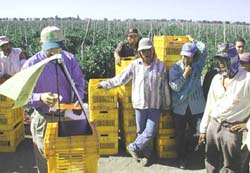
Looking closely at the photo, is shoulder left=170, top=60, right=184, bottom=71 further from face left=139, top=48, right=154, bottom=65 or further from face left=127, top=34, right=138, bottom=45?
face left=127, top=34, right=138, bottom=45

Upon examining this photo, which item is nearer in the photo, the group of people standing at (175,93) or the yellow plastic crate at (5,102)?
the group of people standing at (175,93)

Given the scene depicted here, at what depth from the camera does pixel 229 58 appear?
4398mm

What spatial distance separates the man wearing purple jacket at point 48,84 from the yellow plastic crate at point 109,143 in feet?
8.83

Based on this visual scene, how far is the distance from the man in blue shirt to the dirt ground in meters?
0.20

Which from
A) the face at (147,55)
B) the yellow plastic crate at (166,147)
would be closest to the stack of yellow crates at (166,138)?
the yellow plastic crate at (166,147)

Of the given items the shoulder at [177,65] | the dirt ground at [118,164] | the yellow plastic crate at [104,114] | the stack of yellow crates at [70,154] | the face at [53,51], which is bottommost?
the dirt ground at [118,164]

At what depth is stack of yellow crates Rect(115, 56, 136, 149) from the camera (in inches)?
260

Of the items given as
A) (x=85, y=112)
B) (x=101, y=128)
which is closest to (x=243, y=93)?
(x=85, y=112)

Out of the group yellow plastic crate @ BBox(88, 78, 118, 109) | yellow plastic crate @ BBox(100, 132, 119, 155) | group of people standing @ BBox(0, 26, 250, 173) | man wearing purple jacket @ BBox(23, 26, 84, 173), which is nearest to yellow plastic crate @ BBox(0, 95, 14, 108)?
group of people standing @ BBox(0, 26, 250, 173)

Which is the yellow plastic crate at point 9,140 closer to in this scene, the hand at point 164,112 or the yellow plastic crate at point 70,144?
the hand at point 164,112

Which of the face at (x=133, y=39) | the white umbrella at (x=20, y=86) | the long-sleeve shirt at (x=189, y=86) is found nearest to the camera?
the white umbrella at (x=20, y=86)

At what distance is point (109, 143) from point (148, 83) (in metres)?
1.32

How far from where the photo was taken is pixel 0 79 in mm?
6824

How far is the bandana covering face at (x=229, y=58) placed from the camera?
4.40m
